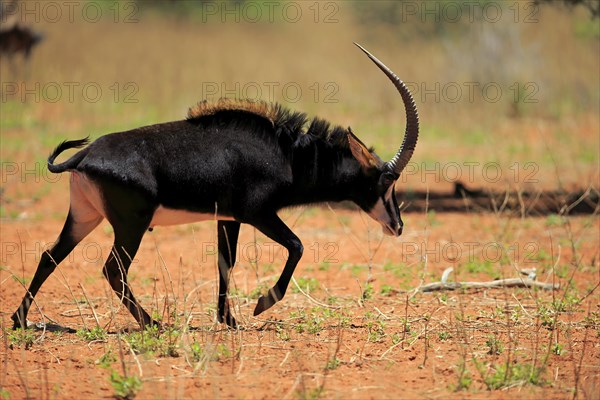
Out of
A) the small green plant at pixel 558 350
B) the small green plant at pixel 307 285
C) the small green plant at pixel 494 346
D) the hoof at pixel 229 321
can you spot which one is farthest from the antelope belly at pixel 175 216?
the small green plant at pixel 558 350

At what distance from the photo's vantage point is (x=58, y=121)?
16469 millimetres

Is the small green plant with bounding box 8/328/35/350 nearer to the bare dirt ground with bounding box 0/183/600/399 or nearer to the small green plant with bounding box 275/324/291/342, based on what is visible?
the bare dirt ground with bounding box 0/183/600/399

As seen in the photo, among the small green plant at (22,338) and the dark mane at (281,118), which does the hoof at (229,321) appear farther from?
the dark mane at (281,118)

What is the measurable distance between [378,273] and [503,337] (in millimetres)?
2180

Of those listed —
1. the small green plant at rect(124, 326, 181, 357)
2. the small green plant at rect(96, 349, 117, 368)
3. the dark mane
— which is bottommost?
the small green plant at rect(96, 349, 117, 368)

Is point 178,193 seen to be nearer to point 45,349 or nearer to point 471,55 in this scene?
point 45,349

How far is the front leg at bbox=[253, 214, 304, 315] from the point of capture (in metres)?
6.46

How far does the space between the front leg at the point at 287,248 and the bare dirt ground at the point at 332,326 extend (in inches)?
8.4

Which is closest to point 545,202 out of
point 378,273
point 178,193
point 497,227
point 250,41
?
point 497,227

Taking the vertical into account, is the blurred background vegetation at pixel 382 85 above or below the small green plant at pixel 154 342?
above

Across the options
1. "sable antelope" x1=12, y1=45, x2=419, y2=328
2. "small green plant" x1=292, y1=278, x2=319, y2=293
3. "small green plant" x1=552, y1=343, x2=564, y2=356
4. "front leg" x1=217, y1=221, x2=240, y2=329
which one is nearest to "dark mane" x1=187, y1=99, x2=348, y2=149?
"sable antelope" x1=12, y1=45, x2=419, y2=328

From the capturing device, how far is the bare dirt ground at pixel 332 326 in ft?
17.2

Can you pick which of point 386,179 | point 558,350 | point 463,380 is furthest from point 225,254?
point 558,350

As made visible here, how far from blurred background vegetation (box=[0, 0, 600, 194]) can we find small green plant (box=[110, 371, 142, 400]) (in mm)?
8210
